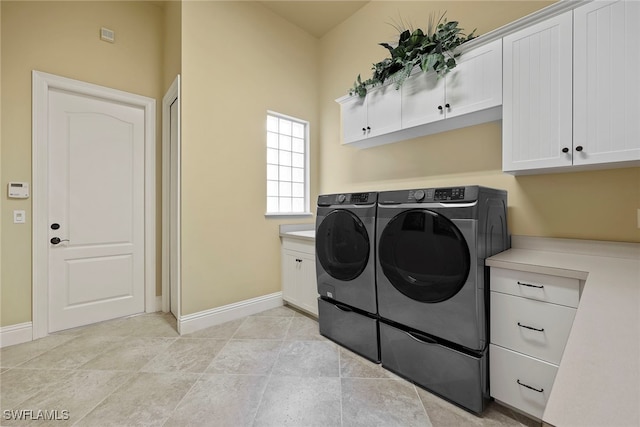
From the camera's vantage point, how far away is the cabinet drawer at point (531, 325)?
1247 millimetres

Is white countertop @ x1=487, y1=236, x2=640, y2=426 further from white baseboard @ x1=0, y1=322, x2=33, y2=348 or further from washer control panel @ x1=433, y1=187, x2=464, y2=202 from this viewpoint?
white baseboard @ x1=0, y1=322, x2=33, y2=348

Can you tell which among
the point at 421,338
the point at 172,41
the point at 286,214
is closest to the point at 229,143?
the point at 286,214

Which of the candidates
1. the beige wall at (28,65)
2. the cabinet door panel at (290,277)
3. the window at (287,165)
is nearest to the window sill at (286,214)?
the window at (287,165)

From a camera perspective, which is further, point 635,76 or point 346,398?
point 346,398

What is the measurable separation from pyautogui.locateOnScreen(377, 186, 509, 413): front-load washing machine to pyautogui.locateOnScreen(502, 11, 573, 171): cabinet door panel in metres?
0.30

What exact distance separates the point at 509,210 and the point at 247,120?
8.19 feet

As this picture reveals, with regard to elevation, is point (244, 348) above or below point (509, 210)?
below

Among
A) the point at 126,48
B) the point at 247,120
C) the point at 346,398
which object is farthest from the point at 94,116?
the point at 346,398

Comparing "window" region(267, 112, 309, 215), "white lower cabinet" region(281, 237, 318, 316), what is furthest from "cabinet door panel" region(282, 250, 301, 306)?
"window" region(267, 112, 309, 215)

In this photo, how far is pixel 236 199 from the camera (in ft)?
8.79

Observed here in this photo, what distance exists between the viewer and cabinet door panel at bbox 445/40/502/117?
1637 millimetres

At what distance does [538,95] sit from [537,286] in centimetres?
107

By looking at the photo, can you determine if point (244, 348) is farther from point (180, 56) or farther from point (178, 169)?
point (180, 56)

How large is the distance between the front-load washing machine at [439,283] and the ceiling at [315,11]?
243cm
